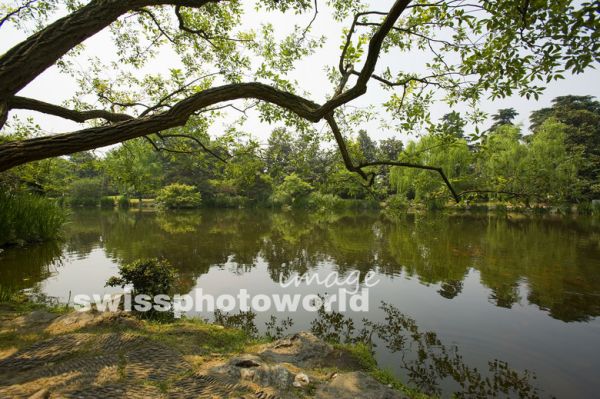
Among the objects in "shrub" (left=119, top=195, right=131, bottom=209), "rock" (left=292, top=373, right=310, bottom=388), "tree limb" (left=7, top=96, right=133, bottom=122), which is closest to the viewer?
"rock" (left=292, top=373, right=310, bottom=388)

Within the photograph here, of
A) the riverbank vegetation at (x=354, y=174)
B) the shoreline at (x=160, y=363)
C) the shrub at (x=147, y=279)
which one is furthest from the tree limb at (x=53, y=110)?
the shoreline at (x=160, y=363)

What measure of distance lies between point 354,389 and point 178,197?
30098mm

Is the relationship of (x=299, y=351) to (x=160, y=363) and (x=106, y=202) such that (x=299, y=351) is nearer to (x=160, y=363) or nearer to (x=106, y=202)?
(x=160, y=363)

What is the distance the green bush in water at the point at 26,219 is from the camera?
9312 mm

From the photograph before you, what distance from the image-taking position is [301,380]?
303 cm

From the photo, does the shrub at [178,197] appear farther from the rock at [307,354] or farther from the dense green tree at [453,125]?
the dense green tree at [453,125]

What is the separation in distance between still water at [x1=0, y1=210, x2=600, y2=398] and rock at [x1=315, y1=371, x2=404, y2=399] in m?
1.20

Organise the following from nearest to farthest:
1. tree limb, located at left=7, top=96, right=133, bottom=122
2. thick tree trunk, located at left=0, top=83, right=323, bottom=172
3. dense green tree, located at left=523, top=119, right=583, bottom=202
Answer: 1. thick tree trunk, located at left=0, top=83, right=323, bottom=172
2. tree limb, located at left=7, top=96, right=133, bottom=122
3. dense green tree, located at left=523, top=119, right=583, bottom=202

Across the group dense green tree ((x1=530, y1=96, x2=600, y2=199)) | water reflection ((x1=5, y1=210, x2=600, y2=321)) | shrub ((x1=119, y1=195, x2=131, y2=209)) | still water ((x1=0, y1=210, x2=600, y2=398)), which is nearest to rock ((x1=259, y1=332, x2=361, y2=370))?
still water ((x1=0, y1=210, x2=600, y2=398))

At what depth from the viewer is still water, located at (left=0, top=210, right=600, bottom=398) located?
4.39 metres

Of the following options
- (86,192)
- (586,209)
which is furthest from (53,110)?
(86,192)

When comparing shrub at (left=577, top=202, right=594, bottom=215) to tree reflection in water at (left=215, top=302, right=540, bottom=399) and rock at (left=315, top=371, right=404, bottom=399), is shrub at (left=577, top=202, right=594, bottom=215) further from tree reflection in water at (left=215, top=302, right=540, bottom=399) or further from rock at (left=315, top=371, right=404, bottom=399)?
rock at (left=315, top=371, right=404, bottom=399)

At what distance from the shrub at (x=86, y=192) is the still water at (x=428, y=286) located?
2373 centimetres

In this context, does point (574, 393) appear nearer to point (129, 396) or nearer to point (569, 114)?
point (129, 396)
